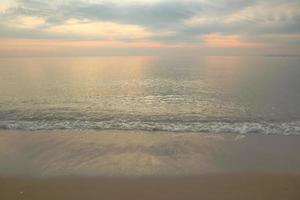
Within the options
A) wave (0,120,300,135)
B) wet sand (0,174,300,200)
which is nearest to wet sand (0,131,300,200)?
wet sand (0,174,300,200)

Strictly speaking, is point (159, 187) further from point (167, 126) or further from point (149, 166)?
point (167, 126)

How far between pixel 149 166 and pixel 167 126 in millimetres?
5767

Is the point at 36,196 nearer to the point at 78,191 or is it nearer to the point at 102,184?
the point at 78,191

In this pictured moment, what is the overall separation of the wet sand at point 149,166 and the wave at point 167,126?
1.00 metres

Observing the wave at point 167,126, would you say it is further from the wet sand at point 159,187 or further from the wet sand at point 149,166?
the wet sand at point 159,187

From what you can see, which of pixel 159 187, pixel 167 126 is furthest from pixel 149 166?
pixel 167 126

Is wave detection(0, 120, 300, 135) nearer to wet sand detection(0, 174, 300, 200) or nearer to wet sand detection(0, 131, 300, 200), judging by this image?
wet sand detection(0, 131, 300, 200)

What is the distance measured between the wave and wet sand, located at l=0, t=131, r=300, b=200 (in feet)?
3.28

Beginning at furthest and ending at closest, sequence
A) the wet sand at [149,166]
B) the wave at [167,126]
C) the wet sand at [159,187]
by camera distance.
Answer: the wave at [167,126] → the wet sand at [149,166] → the wet sand at [159,187]

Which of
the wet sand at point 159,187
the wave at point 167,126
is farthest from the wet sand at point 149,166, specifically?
the wave at point 167,126

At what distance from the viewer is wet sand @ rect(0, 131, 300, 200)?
27.3 feet

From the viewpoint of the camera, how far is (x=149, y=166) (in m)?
10.0

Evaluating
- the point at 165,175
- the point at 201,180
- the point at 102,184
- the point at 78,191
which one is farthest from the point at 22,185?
the point at 201,180

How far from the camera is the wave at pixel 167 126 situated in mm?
14555
